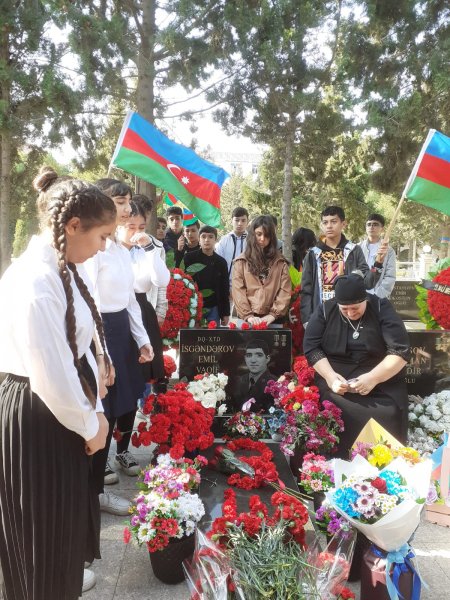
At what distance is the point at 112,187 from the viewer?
2.87 m

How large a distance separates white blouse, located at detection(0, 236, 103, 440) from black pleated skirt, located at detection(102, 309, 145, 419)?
1336 mm

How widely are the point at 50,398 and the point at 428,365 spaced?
361cm

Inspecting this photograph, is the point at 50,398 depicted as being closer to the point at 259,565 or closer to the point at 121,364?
the point at 259,565

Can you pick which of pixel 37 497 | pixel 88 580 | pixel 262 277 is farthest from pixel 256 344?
pixel 37 497

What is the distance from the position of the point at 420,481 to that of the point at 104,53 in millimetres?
7728

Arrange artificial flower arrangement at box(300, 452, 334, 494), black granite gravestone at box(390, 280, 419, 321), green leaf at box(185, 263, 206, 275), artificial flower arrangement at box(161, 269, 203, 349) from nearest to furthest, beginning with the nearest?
1. artificial flower arrangement at box(300, 452, 334, 494)
2. artificial flower arrangement at box(161, 269, 203, 349)
3. green leaf at box(185, 263, 206, 275)
4. black granite gravestone at box(390, 280, 419, 321)

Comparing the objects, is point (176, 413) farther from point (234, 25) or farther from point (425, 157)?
point (234, 25)

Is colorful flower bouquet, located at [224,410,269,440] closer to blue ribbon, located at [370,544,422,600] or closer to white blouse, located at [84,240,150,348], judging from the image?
white blouse, located at [84,240,150,348]

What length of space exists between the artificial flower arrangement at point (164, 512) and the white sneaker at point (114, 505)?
0.67 m

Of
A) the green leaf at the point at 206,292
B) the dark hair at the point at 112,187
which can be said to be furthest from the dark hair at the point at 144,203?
the green leaf at the point at 206,292

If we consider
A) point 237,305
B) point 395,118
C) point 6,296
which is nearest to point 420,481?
point 6,296

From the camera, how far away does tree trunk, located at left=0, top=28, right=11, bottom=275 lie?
843cm

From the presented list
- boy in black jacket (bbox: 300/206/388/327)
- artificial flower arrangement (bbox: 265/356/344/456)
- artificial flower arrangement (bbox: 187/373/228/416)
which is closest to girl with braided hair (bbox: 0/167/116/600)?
artificial flower arrangement (bbox: 265/356/344/456)

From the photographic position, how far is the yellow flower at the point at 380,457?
236 cm
